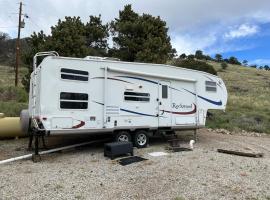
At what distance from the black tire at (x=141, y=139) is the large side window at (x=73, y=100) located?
7.23 ft

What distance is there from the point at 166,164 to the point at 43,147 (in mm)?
4682

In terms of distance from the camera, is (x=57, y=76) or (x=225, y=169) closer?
(x=225, y=169)

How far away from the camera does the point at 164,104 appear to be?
12812 millimetres

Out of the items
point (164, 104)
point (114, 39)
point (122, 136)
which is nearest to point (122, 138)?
point (122, 136)

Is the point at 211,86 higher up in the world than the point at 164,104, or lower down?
higher up

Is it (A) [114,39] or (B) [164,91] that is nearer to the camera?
(B) [164,91]

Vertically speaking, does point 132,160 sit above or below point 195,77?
below

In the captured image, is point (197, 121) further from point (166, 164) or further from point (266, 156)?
point (166, 164)

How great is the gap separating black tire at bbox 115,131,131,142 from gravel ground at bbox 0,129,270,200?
27.2 inches

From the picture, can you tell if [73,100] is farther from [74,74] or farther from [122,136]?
[122,136]

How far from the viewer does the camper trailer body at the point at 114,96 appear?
1041 centimetres

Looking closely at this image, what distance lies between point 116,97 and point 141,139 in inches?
70.1

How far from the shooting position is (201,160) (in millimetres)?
10172

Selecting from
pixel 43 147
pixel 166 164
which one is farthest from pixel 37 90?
pixel 166 164
